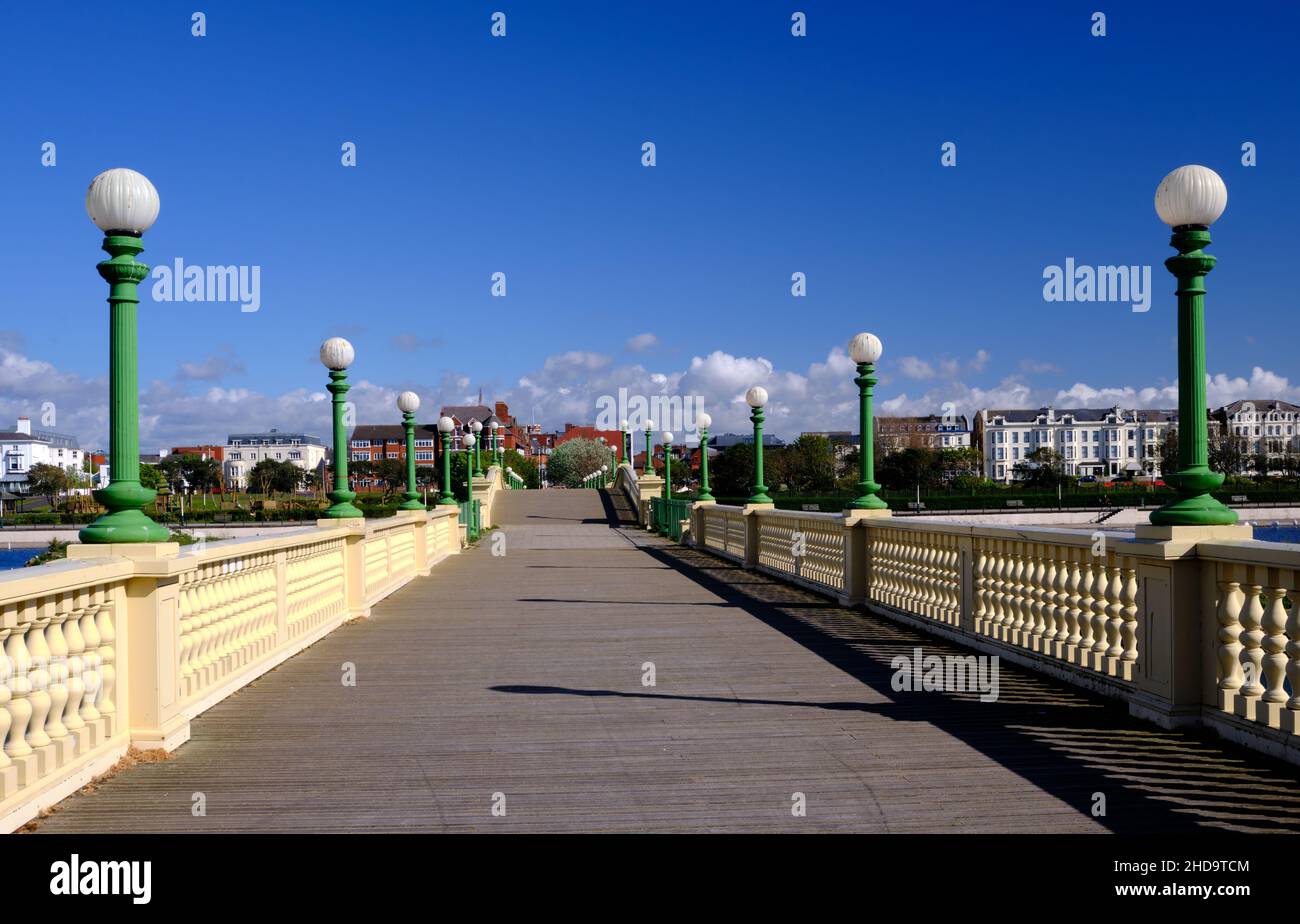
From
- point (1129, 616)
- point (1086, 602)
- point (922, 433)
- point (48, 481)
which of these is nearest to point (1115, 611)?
point (1129, 616)

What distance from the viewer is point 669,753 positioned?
5.89 meters

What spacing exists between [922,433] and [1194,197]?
472 feet

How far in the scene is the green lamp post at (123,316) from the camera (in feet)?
19.9

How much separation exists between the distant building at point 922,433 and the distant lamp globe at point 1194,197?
11593 centimetres

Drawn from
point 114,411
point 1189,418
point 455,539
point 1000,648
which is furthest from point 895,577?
point 455,539

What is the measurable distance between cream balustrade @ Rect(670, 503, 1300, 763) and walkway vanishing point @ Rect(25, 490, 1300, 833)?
202 millimetres

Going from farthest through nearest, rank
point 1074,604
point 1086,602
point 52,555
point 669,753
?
point 52,555 → point 1074,604 → point 1086,602 → point 669,753

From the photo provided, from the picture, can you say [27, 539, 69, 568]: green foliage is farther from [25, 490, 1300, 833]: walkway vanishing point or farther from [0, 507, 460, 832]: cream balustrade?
[25, 490, 1300, 833]: walkway vanishing point

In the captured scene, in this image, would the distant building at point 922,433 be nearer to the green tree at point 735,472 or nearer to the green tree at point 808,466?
the green tree at point 808,466

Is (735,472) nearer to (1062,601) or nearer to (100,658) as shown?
(1062,601)

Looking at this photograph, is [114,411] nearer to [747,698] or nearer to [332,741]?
[332,741]

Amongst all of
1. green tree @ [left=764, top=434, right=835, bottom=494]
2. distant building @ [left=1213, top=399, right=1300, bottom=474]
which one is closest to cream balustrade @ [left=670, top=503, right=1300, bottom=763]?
green tree @ [left=764, top=434, right=835, bottom=494]

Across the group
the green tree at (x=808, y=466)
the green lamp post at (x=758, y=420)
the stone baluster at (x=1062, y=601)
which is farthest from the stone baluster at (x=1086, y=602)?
Result: the green tree at (x=808, y=466)
